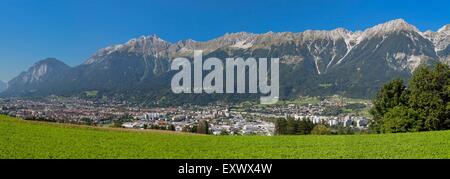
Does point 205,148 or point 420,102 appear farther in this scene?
point 420,102

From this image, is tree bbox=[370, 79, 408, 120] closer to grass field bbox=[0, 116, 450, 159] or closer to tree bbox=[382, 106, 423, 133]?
tree bbox=[382, 106, 423, 133]

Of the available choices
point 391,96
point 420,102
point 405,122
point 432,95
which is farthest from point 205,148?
point 391,96

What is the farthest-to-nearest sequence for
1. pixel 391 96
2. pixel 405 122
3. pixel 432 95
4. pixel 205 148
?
pixel 391 96, pixel 432 95, pixel 405 122, pixel 205 148

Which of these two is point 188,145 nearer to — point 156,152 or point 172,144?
point 172,144

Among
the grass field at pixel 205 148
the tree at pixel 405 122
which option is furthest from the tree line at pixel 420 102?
the grass field at pixel 205 148

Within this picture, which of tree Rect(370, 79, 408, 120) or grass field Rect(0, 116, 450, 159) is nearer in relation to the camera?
grass field Rect(0, 116, 450, 159)

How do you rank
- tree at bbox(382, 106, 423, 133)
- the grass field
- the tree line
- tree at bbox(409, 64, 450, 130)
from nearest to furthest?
1. the grass field
2. tree at bbox(409, 64, 450, 130)
3. the tree line
4. tree at bbox(382, 106, 423, 133)

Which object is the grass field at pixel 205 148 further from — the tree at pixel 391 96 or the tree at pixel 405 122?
the tree at pixel 391 96

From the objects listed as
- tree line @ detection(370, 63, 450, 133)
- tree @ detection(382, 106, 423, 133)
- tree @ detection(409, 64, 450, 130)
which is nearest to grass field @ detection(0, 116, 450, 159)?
tree @ detection(382, 106, 423, 133)

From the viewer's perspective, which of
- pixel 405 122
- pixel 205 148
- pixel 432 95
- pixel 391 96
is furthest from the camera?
pixel 391 96

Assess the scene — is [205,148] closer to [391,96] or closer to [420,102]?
[420,102]

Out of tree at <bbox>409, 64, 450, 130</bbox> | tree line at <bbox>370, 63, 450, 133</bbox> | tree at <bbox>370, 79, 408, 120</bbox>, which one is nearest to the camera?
tree at <bbox>409, 64, 450, 130</bbox>
